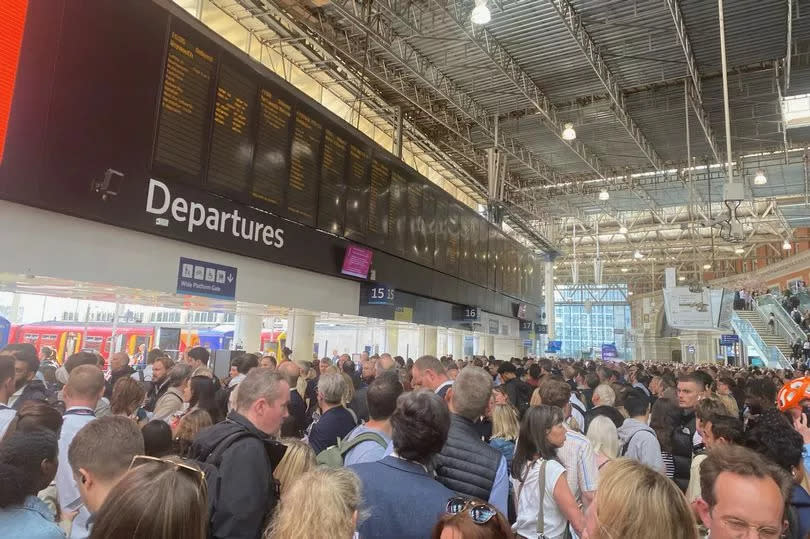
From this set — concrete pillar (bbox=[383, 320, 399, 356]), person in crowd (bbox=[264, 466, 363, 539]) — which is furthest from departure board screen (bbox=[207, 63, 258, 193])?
concrete pillar (bbox=[383, 320, 399, 356])

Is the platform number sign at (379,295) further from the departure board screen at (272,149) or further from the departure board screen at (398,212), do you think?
the departure board screen at (272,149)

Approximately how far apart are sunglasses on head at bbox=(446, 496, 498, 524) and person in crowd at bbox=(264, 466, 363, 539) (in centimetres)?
31

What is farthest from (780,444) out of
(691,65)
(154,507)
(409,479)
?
(691,65)

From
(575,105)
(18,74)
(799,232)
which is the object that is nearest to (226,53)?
(18,74)

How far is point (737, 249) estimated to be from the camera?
1111 inches

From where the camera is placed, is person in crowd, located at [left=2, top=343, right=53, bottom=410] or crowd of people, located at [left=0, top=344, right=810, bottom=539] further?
person in crowd, located at [left=2, top=343, right=53, bottom=410]

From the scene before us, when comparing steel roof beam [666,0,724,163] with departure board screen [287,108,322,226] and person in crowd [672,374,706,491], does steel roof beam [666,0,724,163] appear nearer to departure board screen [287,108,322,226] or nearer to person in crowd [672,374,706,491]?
departure board screen [287,108,322,226]

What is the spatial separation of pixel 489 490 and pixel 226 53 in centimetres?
580

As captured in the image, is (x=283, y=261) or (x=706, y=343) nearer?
(x=283, y=261)

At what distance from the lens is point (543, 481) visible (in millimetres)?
2816

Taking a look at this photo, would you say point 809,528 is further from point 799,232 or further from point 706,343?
point 706,343

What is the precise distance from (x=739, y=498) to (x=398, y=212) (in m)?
8.50

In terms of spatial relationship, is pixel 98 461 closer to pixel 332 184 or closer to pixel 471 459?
pixel 471 459

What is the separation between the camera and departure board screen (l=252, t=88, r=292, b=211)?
657 cm
